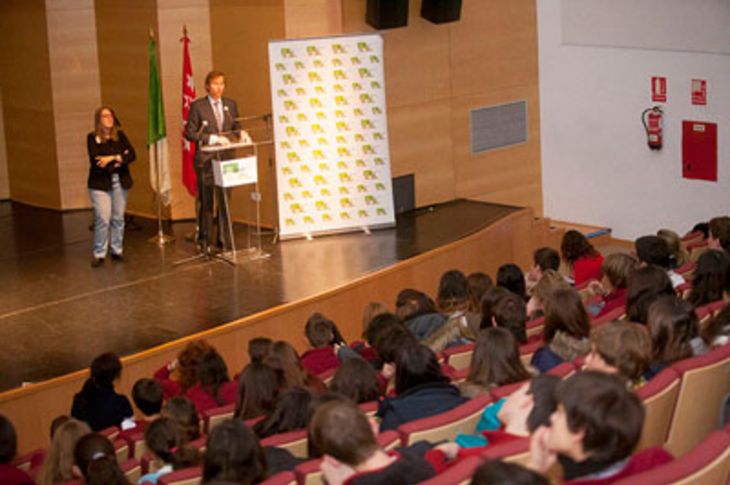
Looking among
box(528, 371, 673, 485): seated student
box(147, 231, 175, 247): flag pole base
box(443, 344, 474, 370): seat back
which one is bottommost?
box(147, 231, 175, 247): flag pole base

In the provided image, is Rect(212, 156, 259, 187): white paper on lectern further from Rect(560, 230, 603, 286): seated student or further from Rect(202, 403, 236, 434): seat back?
Rect(202, 403, 236, 434): seat back

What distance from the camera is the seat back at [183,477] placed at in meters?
4.28

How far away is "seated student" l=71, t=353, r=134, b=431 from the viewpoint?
6320mm

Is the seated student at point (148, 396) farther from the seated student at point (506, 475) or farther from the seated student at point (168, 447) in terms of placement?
the seated student at point (506, 475)

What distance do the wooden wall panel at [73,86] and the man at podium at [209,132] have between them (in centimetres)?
275

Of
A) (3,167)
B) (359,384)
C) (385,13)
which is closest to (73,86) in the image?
(3,167)

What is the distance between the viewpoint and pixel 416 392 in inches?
185

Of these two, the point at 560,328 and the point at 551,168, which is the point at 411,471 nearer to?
the point at 560,328

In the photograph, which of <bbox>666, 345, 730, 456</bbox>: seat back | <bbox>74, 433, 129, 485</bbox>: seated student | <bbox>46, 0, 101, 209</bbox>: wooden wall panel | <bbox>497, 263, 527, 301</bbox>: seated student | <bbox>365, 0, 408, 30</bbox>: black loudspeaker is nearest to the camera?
<bbox>666, 345, 730, 456</bbox>: seat back

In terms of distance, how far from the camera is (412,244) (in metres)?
10.4

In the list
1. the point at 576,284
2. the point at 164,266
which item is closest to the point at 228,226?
the point at 164,266

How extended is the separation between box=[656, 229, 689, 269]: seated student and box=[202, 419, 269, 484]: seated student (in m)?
4.31

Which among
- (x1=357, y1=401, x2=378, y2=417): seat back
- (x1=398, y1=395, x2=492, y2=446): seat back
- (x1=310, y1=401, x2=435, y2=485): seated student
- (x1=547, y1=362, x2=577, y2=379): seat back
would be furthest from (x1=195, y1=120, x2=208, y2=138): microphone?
(x1=310, y1=401, x2=435, y2=485): seated student

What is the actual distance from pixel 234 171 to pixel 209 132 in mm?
509
